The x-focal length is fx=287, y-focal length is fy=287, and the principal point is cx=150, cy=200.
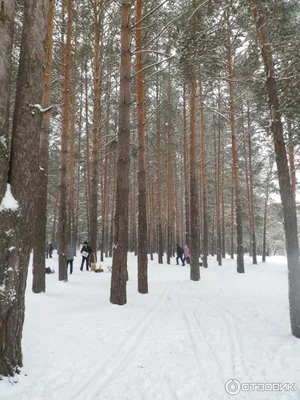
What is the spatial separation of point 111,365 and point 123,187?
15.0 feet

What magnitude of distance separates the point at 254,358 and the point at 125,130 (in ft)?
19.3

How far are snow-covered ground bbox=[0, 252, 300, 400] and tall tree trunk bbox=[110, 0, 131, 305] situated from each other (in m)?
0.58

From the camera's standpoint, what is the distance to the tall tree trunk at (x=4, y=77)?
3.19 meters

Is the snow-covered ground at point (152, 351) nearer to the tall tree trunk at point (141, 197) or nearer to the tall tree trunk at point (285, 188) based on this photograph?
the tall tree trunk at point (285, 188)

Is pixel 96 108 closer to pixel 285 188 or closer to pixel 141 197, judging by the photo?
pixel 141 197

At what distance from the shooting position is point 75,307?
23.1 feet

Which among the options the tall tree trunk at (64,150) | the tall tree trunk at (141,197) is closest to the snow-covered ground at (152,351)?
the tall tree trunk at (141,197)

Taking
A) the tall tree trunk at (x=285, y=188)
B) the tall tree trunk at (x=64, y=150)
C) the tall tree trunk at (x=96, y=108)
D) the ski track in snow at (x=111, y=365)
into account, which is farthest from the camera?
the tall tree trunk at (x=96, y=108)

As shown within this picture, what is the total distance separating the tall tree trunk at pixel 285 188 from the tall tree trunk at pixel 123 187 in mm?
3446

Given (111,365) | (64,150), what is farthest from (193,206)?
(111,365)

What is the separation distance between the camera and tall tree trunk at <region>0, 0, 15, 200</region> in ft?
10.5

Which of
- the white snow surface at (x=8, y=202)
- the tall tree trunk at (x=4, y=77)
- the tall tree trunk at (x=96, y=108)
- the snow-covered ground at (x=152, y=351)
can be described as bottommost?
the snow-covered ground at (x=152, y=351)

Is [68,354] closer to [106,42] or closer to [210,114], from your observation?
[106,42]

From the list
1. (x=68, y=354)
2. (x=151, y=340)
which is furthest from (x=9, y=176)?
(x=151, y=340)
